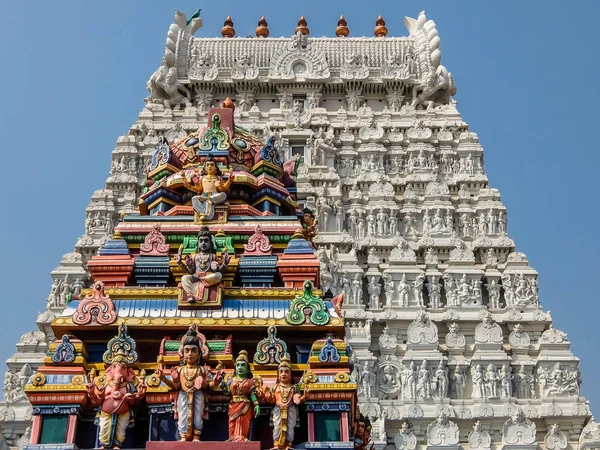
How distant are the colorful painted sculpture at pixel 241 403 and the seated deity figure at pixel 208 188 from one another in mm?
4076

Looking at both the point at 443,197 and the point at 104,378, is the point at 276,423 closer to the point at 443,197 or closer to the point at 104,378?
the point at 104,378

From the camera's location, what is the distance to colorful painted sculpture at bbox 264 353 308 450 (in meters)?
12.0

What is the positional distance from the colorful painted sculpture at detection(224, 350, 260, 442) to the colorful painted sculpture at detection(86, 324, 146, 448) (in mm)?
1163

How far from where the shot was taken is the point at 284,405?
39.6ft

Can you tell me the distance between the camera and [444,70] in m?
40.4

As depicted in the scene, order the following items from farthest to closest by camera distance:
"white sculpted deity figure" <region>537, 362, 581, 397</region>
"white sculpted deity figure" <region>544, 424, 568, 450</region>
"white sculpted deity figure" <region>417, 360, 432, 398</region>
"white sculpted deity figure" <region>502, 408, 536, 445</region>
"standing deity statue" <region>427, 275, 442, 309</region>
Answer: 1. "standing deity statue" <region>427, 275, 442, 309</region>
2. "white sculpted deity figure" <region>537, 362, 581, 397</region>
3. "white sculpted deity figure" <region>417, 360, 432, 398</region>
4. "white sculpted deity figure" <region>544, 424, 568, 450</region>
5. "white sculpted deity figure" <region>502, 408, 536, 445</region>

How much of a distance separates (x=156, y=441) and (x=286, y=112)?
28192 millimetres

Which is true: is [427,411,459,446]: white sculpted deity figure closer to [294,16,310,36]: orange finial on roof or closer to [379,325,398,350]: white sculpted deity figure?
[379,325,398,350]: white sculpted deity figure

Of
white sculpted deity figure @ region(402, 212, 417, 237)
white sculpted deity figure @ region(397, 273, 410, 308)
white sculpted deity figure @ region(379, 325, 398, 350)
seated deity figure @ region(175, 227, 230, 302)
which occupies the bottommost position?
seated deity figure @ region(175, 227, 230, 302)

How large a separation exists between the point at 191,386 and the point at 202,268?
7.38 ft

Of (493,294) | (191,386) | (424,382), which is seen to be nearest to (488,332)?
(493,294)

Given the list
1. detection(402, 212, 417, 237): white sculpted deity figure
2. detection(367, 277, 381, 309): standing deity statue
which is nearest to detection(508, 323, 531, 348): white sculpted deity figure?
detection(367, 277, 381, 309): standing deity statue

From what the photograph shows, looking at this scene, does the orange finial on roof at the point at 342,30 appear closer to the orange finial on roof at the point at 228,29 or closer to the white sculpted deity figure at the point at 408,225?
the orange finial on roof at the point at 228,29

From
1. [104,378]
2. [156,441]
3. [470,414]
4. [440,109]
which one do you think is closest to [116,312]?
[104,378]
